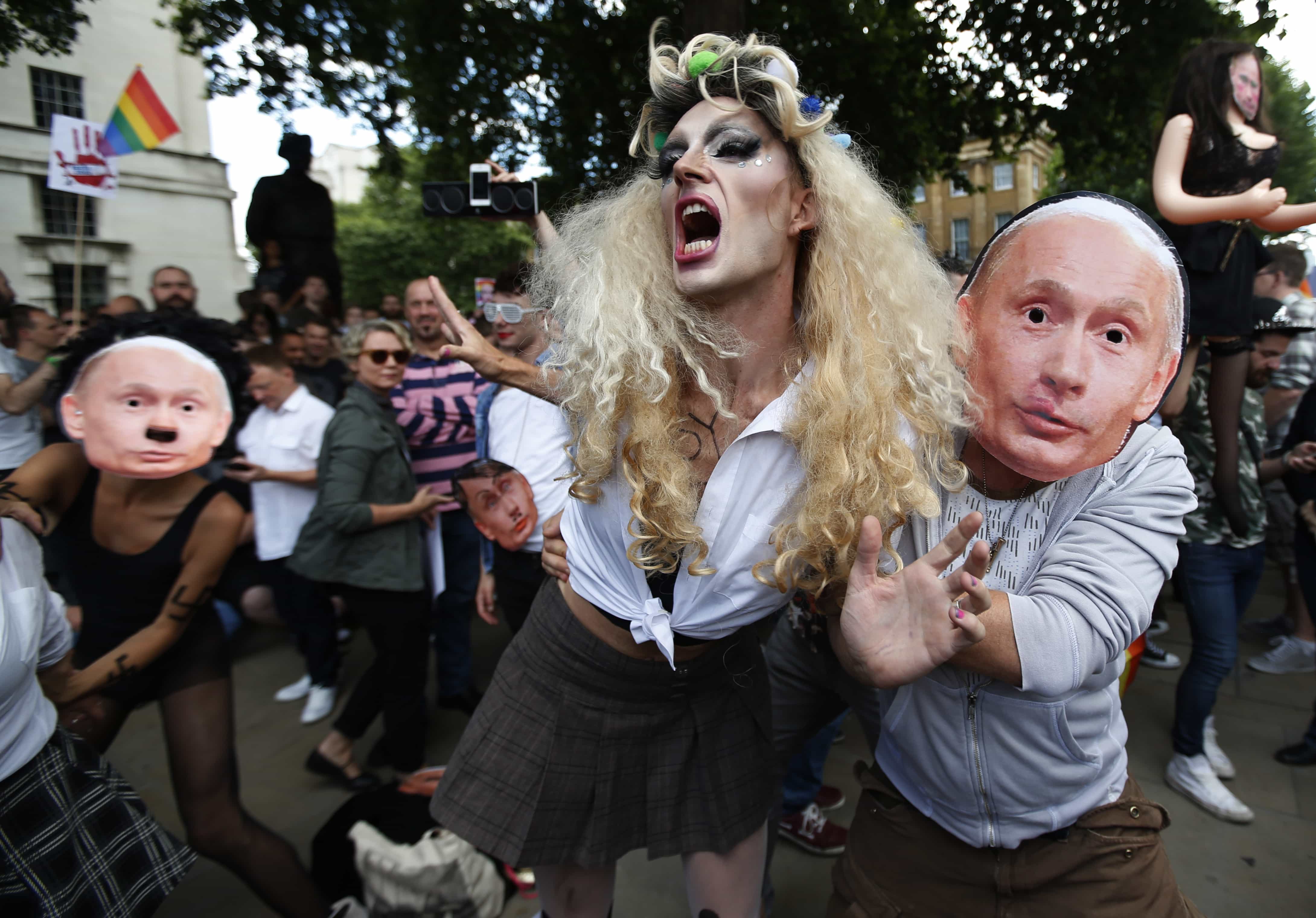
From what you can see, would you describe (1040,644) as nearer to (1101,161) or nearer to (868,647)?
(868,647)

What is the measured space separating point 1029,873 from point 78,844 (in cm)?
212

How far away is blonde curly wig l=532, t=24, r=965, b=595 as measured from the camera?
4.77 ft

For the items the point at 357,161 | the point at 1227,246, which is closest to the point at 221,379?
the point at 1227,246

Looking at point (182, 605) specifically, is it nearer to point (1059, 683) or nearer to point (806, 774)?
point (806, 774)

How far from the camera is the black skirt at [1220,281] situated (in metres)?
2.81

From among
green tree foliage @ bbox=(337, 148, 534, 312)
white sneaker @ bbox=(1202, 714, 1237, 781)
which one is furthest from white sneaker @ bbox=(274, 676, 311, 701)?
green tree foliage @ bbox=(337, 148, 534, 312)

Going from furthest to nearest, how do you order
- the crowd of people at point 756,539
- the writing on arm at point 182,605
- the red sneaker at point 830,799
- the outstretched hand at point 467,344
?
the red sneaker at point 830,799 < the writing on arm at point 182,605 < the outstretched hand at point 467,344 < the crowd of people at point 756,539

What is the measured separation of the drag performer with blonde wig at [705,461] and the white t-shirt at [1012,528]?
0.29ft

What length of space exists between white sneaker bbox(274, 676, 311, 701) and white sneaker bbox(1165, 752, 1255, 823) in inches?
173

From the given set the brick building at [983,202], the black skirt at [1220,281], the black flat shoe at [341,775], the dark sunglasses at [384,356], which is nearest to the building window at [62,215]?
the dark sunglasses at [384,356]

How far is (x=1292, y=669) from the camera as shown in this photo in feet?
14.7

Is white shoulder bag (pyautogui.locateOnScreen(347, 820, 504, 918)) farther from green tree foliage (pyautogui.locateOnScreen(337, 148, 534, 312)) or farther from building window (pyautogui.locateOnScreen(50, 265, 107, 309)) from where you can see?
green tree foliage (pyautogui.locateOnScreen(337, 148, 534, 312))

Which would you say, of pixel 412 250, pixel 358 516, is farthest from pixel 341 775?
pixel 412 250

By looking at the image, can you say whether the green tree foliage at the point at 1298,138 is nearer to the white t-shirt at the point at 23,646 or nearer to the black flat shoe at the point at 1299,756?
the black flat shoe at the point at 1299,756
